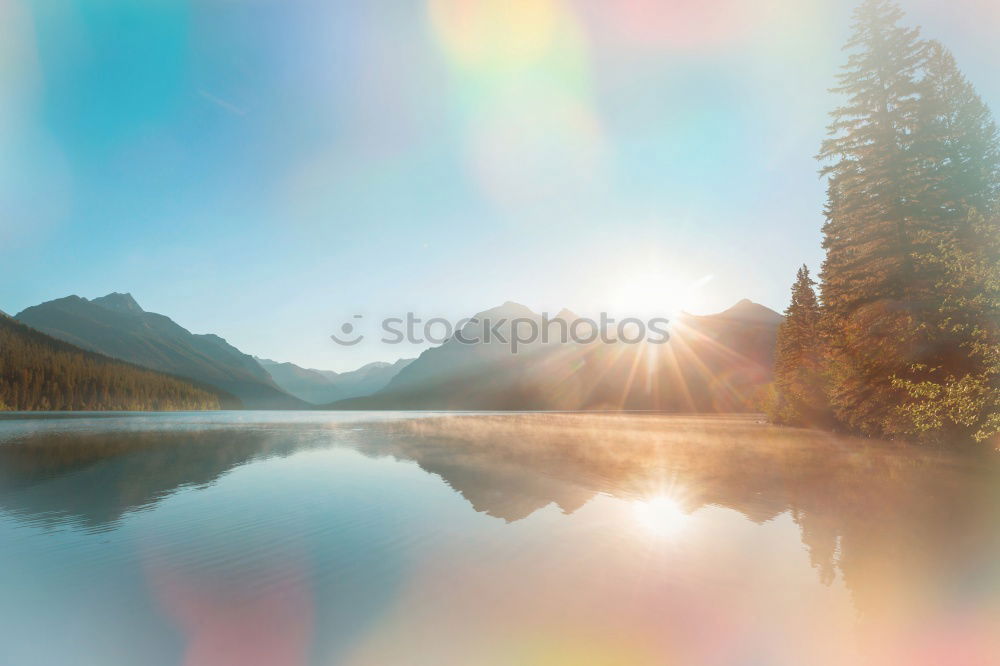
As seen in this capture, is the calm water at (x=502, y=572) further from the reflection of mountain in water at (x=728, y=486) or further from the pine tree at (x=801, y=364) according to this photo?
the pine tree at (x=801, y=364)

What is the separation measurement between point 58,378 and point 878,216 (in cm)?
22004

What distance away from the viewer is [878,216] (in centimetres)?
3173

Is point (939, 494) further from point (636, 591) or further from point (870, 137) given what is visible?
point (870, 137)

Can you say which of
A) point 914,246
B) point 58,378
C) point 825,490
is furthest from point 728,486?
point 58,378

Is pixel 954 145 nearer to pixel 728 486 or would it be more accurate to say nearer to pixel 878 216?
pixel 878 216

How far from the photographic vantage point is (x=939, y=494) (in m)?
16.8

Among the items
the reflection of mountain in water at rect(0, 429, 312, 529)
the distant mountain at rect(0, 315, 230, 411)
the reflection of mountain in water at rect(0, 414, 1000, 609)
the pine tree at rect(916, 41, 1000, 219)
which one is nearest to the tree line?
the pine tree at rect(916, 41, 1000, 219)

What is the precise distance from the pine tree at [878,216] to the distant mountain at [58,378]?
21455 cm

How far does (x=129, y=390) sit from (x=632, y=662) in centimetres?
23058

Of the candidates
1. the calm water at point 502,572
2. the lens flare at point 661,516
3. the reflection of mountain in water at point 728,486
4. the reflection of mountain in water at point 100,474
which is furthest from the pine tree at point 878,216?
the reflection of mountain in water at point 100,474

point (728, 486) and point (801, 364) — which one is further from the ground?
point (801, 364)

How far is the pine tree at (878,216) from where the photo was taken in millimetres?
29438

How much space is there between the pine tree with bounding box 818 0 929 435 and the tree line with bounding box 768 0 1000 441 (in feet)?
0.24

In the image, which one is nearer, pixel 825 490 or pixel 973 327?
pixel 825 490
